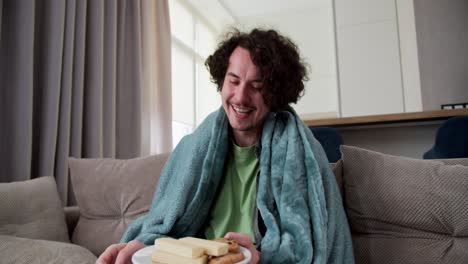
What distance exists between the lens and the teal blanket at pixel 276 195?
2.47 ft

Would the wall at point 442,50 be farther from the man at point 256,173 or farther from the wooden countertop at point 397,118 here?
the man at point 256,173

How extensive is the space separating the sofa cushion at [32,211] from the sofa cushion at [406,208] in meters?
1.12

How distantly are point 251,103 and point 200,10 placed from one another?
3.74 meters

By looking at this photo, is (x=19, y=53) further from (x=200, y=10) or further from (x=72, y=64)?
(x=200, y=10)

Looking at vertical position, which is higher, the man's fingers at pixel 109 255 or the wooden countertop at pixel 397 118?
the wooden countertop at pixel 397 118

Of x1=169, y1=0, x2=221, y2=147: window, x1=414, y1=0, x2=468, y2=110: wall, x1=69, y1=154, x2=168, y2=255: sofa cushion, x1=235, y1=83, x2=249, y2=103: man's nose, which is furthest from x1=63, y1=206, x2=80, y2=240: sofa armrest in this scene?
x1=414, y1=0, x2=468, y2=110: wall

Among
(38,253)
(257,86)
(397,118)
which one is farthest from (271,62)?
(397,118)

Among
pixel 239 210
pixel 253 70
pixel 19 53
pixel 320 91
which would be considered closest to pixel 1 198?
pixel 19 53

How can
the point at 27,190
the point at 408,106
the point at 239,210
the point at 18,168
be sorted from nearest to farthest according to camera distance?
the point at 239,210
the point at 27,190
the point at 18,168
the point at 408,106

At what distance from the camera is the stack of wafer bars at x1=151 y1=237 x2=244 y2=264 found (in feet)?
1.57

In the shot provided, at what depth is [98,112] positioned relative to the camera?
6.51ft

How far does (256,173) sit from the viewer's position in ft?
3.15

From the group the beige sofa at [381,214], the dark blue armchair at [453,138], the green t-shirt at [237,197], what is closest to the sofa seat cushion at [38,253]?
the beige sofa at [381,214]

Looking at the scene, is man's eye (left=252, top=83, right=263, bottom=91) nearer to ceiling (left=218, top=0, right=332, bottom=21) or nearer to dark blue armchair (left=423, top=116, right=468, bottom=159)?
dark blue armchair (left=423, top=116, right=468, bottom=159)
